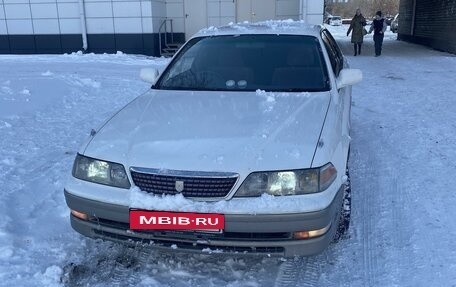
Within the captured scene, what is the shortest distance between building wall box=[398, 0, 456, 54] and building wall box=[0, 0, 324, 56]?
19.1ft

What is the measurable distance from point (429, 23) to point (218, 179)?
20321 millimetres

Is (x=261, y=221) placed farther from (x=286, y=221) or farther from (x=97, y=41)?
(x=97, y=41)

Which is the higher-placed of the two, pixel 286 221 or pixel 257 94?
pixel 257 94

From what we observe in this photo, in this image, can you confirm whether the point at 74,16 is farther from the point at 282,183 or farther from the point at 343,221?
the point at 282,183

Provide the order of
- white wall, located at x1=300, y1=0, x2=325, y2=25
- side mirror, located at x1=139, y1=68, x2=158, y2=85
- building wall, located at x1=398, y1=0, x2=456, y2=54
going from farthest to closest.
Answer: building wall, located at x1=398, y1=0, x2=456, y2=54
white wall, located at x1=300, y1=0, x2=325, y2=25
side mirror, located at x1=139, y1=68, x2=158, y2=85

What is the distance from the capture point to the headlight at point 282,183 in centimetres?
262

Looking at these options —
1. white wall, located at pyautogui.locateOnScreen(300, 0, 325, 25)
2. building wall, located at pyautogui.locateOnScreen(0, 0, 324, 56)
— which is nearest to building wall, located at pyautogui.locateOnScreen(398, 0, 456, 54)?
white wall, located at pyautogui.locateOnScreen(300, 0, 325, 25)

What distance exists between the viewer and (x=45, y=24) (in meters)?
14.4

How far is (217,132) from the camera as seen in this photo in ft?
9.75

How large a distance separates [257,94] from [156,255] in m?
1.47

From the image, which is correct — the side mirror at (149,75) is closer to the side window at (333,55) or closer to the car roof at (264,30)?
the car roof at (264,30)

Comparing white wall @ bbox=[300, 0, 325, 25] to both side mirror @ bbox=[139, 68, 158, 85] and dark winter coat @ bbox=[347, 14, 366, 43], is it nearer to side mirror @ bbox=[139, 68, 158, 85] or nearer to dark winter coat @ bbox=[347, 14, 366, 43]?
dark winter coat @ bbox=[347, 14, 366, 43]

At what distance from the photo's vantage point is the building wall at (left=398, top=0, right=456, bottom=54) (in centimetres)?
1700

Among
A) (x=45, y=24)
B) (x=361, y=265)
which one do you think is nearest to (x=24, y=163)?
(x=361, y=265)
